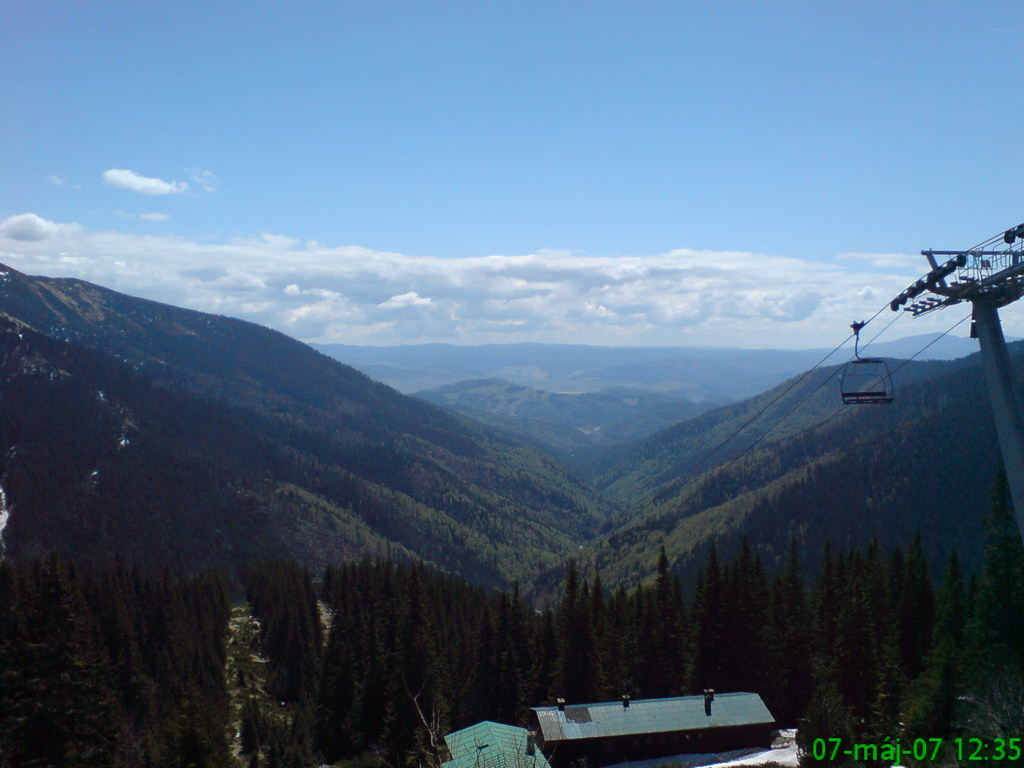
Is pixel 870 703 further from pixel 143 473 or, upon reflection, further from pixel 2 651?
pixel 143 473

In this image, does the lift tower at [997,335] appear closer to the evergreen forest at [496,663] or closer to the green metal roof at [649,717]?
the evergreen forest at [496,663]

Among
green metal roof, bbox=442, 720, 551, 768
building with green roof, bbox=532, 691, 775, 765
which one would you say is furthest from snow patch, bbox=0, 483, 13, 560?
building with green roof, bbox=532, 691, 775, 765

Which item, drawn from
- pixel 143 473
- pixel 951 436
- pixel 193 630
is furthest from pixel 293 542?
pixel 951 436

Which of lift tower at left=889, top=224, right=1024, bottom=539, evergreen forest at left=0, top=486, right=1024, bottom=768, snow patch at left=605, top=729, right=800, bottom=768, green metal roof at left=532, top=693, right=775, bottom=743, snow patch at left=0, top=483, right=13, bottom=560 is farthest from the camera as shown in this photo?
snow patch at left=0, top=483, right=13, bottom=560

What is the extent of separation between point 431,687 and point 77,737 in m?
23.7

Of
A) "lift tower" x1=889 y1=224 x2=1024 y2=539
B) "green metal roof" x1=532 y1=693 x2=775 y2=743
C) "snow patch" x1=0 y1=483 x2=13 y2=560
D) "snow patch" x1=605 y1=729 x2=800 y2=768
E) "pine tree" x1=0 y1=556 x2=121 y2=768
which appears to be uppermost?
"lift tower" x1=889 y1=224 x2=1024 y2=539

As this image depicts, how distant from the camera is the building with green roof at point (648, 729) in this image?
1633 inches

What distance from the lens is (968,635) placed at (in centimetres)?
3259

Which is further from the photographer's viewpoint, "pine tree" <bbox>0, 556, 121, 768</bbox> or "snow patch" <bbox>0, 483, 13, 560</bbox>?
"snow patch" <bbox>0, 483, 13, 560</bbox>

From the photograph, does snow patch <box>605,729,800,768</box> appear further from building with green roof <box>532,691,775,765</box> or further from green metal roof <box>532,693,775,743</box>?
green metal roof <box>532,693,775,743</box>

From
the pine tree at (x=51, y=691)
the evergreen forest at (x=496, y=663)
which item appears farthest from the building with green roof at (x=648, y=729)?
the pine tree at (x=51, y=691)

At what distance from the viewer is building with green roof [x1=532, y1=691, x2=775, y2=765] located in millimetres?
41469

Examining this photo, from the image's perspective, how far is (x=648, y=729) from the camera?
4184cm

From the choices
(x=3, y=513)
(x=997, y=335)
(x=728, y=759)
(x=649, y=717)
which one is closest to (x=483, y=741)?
(x=649, y=717)
